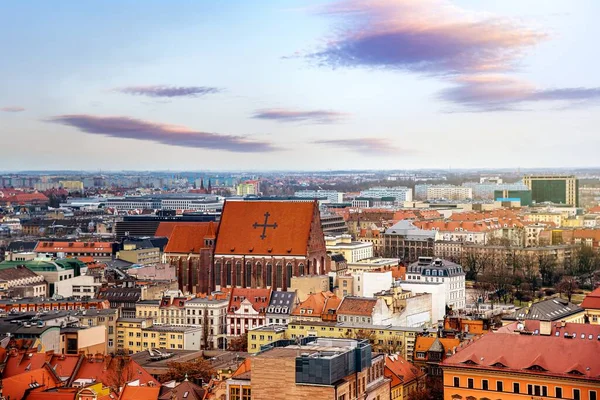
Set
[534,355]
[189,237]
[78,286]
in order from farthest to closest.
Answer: [189,237] < [78,286] < [534,355]

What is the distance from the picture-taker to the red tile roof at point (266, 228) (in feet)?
296

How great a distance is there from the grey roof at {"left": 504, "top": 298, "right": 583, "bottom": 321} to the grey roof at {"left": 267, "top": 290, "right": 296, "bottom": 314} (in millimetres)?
18141

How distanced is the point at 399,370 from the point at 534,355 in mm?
10055

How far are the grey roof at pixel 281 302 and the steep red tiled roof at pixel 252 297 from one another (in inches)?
19.5

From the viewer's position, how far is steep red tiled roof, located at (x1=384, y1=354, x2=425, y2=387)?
5544 cm

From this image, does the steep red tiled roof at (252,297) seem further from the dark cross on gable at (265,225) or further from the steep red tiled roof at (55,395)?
the steep red tiled roof at (55,395)

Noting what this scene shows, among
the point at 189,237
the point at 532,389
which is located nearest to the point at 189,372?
the point at 532,389

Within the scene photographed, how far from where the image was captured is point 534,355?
4931cm

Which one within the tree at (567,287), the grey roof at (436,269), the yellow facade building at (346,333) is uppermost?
the grey roof at (436,269)

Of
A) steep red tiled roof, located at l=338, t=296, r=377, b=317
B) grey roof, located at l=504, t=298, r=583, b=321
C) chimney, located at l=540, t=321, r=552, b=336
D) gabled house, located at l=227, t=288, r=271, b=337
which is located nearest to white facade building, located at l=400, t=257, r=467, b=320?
steep red tiled roof, located at l=338, t=296, r=377, b=317

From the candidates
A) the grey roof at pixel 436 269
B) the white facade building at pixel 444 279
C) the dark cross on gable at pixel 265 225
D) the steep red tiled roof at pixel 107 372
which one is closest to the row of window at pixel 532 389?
the steep red tiled roof at pixel 107 372

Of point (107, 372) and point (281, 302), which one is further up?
point (281, 302)

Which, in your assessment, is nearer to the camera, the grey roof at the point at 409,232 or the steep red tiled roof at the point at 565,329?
the steep red tiled roof at the point at 565,329

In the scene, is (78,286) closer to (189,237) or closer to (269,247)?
(189,237)
